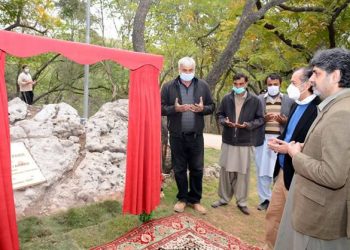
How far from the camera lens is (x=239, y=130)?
176 inches

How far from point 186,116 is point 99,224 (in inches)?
74.0

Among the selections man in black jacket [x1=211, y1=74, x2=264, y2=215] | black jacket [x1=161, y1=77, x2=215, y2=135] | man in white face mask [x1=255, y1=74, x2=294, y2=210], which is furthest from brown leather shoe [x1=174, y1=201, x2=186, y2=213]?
man in white face mask [x1=255, y1=74, x2=294, y2=210]

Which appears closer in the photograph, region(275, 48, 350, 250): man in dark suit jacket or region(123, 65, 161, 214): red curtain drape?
region(275, 48, 350, 250): man in dark suit jacket

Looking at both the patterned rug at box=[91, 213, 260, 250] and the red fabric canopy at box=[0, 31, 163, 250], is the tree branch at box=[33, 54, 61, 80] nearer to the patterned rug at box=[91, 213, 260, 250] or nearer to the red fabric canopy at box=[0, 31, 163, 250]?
the red fabric canopy at box=[0, 31, 163, 250]

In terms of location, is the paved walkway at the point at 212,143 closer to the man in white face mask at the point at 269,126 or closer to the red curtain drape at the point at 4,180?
the man in white face mask at the point at 269,126

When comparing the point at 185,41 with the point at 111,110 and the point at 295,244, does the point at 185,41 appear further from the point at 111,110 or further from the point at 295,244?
the point at 295,244

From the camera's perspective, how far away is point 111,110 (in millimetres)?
6875

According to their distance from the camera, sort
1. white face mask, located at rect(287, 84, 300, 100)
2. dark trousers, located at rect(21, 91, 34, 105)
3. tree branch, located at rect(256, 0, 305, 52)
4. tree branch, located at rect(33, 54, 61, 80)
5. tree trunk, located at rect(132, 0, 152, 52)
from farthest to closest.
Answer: tree branch, located at rect(33, 54, 61, 80) < dark trousers, located at rect(21, 91, 34, 105) < tree branch, located at rect(256, 0, 305, 52) < tree trunk, located at rect(132, 0, 152, 52) < white face mask, located at rect(287, 84, 300, 100)

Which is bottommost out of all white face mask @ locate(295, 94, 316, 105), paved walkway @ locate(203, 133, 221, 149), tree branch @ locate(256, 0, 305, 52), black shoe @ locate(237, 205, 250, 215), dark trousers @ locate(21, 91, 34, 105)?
paved walkway @ locate(203, 133, 221, 149)

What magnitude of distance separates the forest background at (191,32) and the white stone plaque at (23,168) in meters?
2.60

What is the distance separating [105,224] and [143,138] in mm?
1327

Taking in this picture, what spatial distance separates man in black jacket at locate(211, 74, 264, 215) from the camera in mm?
4398

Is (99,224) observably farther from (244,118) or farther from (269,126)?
(269,126)

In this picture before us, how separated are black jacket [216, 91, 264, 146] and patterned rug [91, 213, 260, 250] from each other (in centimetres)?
130
